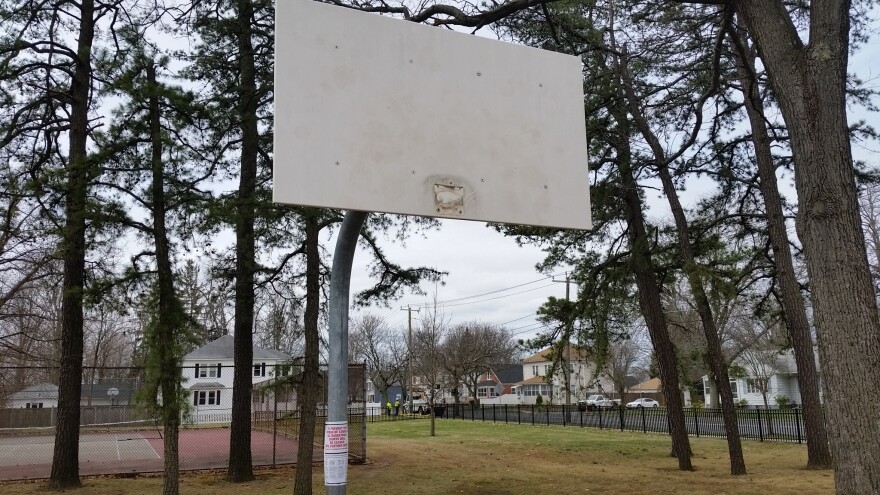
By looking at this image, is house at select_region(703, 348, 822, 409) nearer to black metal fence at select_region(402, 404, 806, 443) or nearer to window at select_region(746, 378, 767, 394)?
window at select_region(746, 378, 767, 394)

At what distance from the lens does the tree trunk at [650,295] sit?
502 inches

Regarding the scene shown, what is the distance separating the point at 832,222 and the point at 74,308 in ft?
38.1

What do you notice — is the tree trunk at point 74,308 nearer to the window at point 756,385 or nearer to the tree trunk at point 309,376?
the tree trunk at point 309,376

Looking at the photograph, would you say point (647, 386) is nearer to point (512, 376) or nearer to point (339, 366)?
point (512, 376)

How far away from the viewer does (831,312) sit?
15.9ft

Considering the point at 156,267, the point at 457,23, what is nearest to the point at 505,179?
the point at 457,23

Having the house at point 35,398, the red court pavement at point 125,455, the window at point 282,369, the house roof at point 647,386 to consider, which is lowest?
the house roof at point 647,386

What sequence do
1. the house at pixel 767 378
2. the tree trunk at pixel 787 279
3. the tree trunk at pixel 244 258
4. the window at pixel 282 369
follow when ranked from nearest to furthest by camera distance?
the window at pixel 282 369 → the tree trunk at pixel 244 258 → the tree trunk at pixel 787 279 → the house at pixel 767 378

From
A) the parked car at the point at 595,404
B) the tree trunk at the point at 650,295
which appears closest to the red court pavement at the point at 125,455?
the tree trunk at the point at 650,295

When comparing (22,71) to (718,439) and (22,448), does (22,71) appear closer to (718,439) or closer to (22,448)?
(22,448)

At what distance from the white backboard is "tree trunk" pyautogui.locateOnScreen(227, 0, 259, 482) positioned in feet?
18.2

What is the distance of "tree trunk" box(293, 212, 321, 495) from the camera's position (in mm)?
9000

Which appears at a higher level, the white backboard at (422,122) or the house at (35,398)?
the white backboard at (422,122)

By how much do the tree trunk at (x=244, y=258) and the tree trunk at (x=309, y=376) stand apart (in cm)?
105
